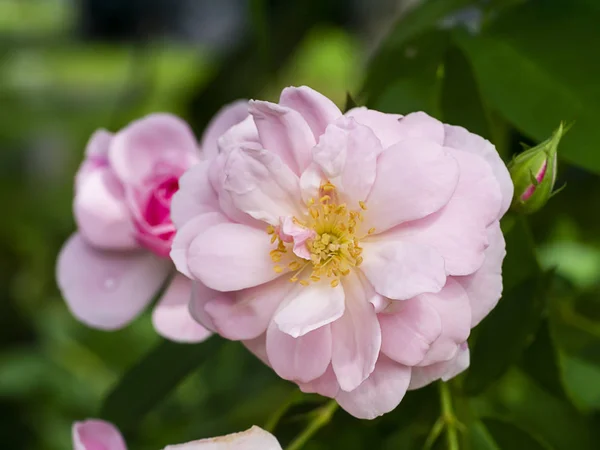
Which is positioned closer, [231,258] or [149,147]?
[231,258]

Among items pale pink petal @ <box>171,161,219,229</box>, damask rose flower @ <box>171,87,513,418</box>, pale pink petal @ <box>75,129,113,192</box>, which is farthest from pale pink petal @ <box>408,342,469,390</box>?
pale pink petal @ <box>75,129,113,192</box>

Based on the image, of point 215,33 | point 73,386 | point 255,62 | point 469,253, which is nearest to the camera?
point 469,253

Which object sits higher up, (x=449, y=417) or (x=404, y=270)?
(x=404, y=270)

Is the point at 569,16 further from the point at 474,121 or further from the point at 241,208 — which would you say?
the point at 241,208

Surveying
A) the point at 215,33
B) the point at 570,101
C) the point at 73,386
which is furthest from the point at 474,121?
the point at 215,33

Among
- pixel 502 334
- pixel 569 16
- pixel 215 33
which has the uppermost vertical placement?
pixel 569 16

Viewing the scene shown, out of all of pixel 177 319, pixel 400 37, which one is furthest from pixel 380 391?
pixel 400 37

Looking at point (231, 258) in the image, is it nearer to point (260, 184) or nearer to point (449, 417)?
point (260, 184)
